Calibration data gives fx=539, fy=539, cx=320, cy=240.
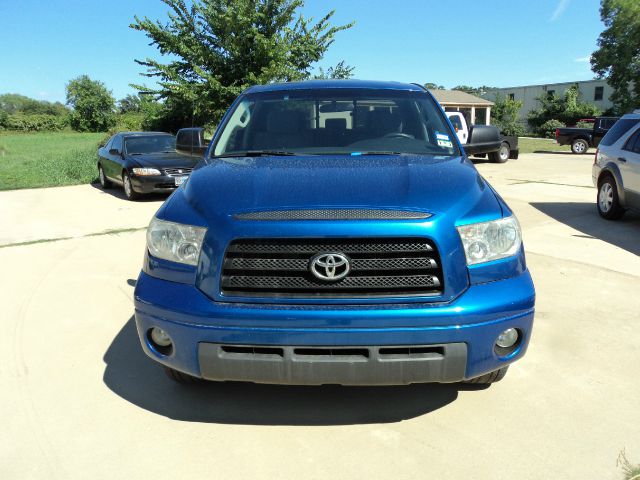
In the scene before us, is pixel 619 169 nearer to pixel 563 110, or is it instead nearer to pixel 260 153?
pixel 260 153

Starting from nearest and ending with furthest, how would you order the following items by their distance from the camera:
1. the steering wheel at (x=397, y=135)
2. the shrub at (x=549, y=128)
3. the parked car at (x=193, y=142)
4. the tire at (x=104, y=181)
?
the steering wheel at (x=397, y=135)
the parked car at (x=193, y=142)
the tire at (x=104, y=181)
the shrub at (x=549, y=128)

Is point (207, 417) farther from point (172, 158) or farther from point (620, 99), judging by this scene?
point (620, 99)

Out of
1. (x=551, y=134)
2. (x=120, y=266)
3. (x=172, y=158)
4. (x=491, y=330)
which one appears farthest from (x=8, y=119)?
(x=491, y=330)

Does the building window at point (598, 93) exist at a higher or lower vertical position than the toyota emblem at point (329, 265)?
higher

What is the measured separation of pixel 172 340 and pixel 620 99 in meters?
50.4

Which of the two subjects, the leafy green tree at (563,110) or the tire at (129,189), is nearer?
the tire at (129,189)

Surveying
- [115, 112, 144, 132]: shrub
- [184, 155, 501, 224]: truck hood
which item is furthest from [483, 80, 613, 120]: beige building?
[184, 155, 501, 224]: truck hood

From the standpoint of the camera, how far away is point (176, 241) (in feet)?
8.70

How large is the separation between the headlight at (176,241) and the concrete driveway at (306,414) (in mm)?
915

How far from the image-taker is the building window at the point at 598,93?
52.1 m

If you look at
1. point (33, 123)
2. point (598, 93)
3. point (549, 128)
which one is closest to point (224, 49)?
point (549, 128)

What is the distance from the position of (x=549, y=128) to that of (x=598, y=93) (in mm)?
15152

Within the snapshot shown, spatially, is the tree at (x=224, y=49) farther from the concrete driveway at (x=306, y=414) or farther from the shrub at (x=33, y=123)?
the shrub at (x=33, y=123)

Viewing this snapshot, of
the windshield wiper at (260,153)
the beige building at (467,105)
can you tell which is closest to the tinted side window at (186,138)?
the windshield wiper at (260,153)
